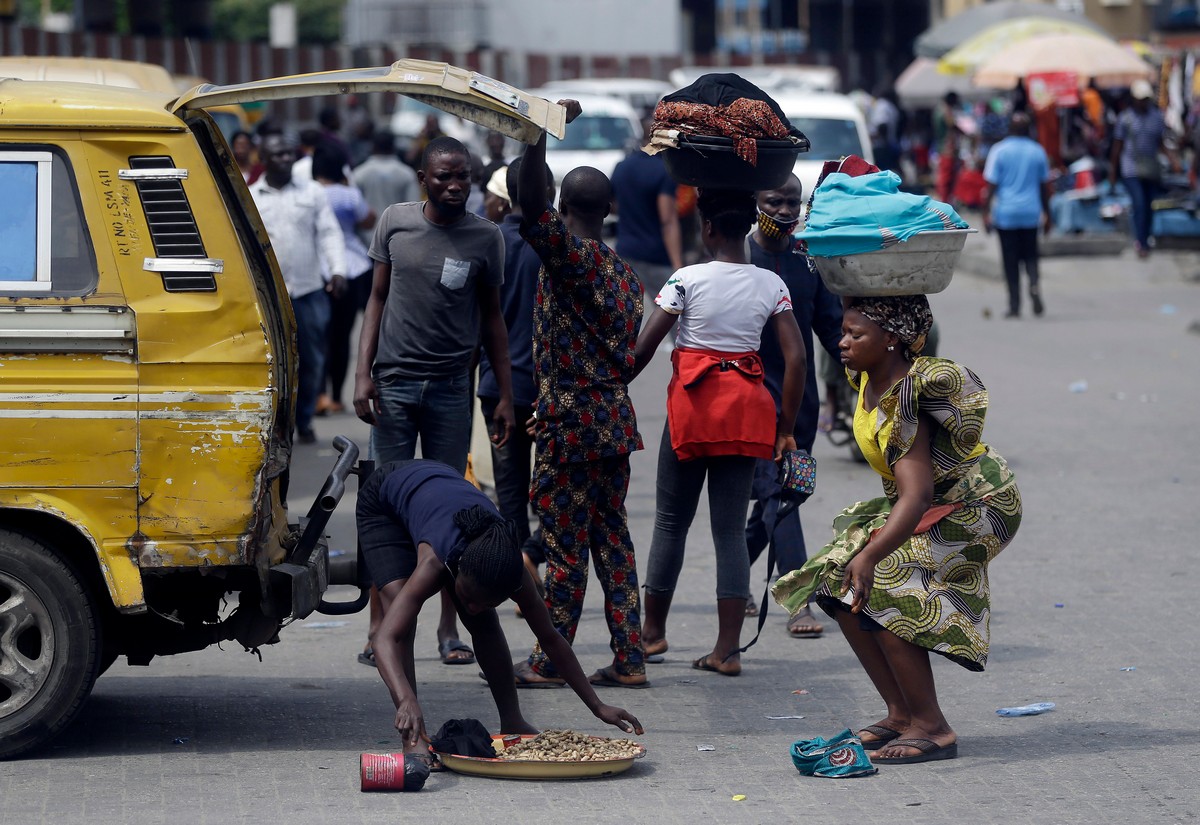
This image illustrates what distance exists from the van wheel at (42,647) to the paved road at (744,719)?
149 millimetres

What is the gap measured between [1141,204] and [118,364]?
59.5 ft

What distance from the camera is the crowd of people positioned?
5082mm

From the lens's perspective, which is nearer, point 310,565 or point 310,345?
point 310,565

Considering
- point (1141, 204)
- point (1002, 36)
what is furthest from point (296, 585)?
point (1002, 36)

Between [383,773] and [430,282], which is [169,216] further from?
[383,773]

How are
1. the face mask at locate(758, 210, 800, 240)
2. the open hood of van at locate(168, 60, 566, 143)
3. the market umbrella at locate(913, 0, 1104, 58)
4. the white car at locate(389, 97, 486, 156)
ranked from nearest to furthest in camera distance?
the open hood of van at locate(168, 60, 566, 143) → the face mask at locate(758, 210, 800, 240) → the market umbrella at locate(913, 0, 1104, 58) → the white car at locate(389, 97, 486, 156)

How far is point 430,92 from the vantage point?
4895mm

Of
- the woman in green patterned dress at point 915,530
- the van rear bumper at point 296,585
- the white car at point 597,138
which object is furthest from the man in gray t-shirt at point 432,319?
the white car at point 597,138

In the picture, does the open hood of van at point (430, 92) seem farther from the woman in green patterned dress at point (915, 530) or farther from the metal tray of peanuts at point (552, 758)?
the metal tray of peanuts at point (552, 758)

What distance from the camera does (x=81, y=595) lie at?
514cm

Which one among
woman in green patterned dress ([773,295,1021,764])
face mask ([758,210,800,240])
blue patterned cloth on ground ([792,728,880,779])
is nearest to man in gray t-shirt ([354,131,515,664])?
face mask ([758,210,800,240])

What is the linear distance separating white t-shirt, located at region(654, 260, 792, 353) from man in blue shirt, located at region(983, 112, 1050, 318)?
1119 cm

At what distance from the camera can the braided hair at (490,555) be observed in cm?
485

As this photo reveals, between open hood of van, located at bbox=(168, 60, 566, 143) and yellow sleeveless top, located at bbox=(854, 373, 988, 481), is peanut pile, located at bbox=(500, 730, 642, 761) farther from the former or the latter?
open hood of van, located at bbox=(168, 60, 566, 143)
